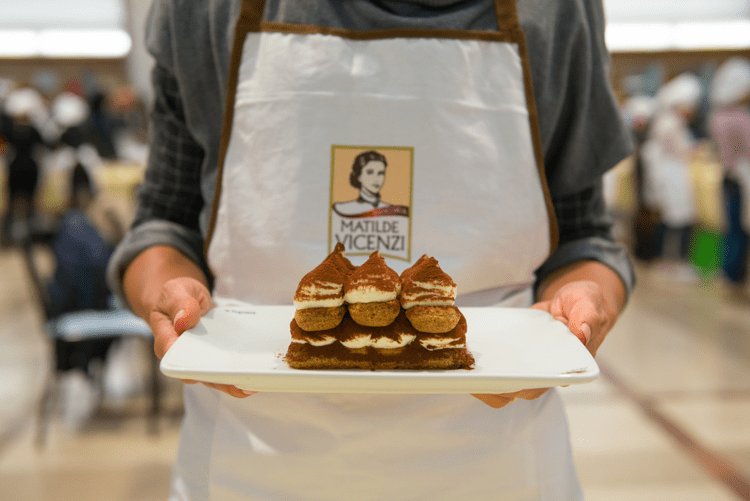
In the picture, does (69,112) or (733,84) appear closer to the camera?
(733,84)

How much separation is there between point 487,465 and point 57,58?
12.1 meters

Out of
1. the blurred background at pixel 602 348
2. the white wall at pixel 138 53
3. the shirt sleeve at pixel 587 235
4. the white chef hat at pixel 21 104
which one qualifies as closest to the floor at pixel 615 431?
the blurred background at pixel 602 348

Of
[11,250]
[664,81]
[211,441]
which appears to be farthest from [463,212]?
[664,81]

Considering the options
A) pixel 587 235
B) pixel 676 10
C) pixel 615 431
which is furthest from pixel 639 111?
pixel 587 235

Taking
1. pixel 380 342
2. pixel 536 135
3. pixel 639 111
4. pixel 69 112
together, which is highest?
pixel 536 135

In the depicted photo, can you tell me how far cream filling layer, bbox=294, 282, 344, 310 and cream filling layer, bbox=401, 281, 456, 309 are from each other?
0.09 m

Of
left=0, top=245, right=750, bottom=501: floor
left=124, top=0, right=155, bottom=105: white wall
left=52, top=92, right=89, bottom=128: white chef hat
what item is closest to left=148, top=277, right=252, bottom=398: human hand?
left=0, top=245, right=750, bottom=501: floor

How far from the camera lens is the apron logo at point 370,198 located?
0.88m

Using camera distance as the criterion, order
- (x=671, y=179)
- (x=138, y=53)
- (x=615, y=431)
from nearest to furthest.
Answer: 1. (x=615, y=431)
2. (x=671, y=179)
3. (x=138, y=53)

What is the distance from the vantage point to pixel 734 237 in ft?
17.1

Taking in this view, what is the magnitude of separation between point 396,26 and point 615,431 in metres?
2.62

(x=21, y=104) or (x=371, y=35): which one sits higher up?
(x=371, y=35)

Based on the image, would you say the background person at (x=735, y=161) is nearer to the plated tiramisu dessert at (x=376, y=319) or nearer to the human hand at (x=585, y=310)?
the human hand at (x=585, y=310)

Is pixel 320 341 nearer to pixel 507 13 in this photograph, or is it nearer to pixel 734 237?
pixel 507 13
